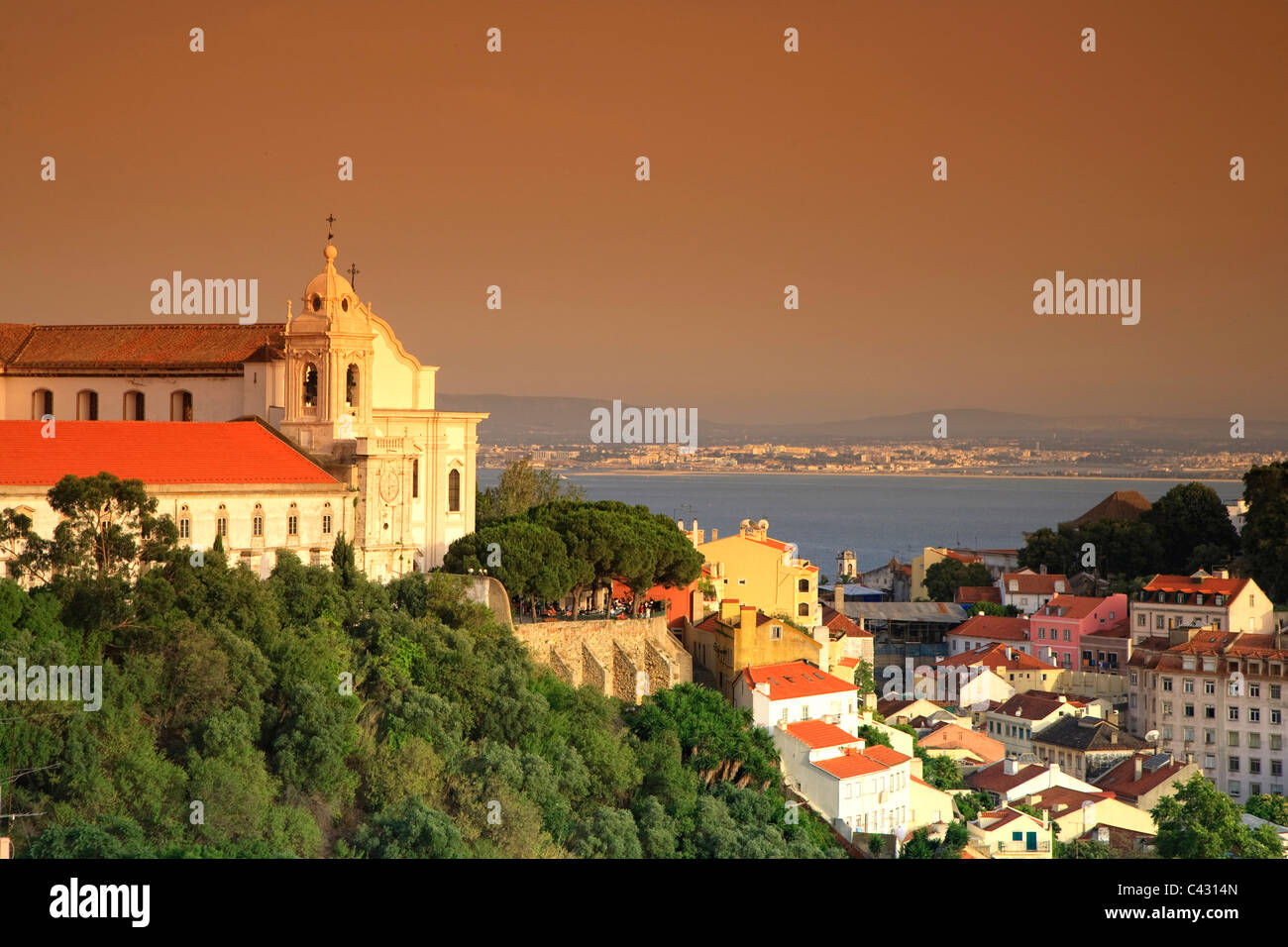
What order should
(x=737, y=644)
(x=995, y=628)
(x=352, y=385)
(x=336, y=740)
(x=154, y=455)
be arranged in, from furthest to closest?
(x=995, y=628)
(x=737, y=644)
(x=352, y=385)
(x=154, y=455)
(x=336, y=740)

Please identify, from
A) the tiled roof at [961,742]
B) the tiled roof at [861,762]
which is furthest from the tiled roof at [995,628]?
the tiled roof at [861,762]

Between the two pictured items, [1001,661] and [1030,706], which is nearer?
[1030,706]

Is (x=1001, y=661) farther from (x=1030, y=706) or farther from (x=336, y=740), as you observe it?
(x=336, y=740)

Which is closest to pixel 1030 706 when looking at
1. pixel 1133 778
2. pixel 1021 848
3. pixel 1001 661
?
pixel 1001 661

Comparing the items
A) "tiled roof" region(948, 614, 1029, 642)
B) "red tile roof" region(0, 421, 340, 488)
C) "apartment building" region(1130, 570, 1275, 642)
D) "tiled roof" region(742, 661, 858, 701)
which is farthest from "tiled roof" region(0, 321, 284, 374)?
"tiled roof" region(948, 614, 1029, 642)

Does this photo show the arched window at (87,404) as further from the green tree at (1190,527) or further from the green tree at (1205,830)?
the green tree at (1190,527)
